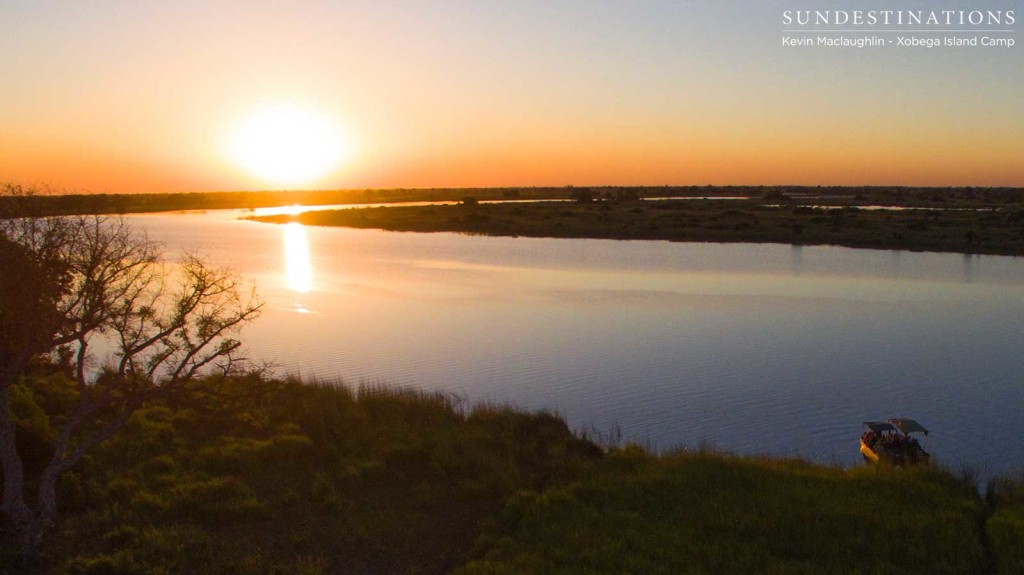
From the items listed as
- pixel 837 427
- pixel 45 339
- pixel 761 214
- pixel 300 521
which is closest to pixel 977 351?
pixel 837 427

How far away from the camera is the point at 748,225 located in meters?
54.2

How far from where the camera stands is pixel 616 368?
1766cm

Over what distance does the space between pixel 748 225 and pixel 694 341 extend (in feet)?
118

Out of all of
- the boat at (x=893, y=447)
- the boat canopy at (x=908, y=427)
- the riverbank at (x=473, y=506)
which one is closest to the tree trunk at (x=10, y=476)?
the riverbank at (x=473, y=506)

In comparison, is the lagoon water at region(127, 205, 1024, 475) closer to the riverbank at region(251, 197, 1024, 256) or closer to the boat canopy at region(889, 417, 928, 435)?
the boat canopy at region(889, 417, 928, 435)

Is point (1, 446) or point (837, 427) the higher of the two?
point (1, 446)

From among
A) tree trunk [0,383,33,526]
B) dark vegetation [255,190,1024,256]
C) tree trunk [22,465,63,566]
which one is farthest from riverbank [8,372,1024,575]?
dark vegetation [255,190,1024,256]

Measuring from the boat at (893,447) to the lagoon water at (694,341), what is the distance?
69cm

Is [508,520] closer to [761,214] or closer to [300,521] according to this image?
[300,521]

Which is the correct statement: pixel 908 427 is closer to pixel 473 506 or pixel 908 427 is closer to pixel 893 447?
pixel 893 447

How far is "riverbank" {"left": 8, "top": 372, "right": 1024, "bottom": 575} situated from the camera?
7.94m

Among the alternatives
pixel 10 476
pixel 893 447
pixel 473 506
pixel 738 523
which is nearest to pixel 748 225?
pixel 893 447

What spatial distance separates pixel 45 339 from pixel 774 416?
11491 millimetres

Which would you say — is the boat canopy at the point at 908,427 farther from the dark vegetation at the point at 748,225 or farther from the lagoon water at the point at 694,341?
the dark vegetation at the point at 748,225
